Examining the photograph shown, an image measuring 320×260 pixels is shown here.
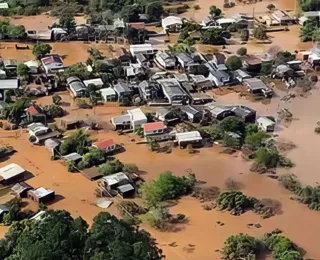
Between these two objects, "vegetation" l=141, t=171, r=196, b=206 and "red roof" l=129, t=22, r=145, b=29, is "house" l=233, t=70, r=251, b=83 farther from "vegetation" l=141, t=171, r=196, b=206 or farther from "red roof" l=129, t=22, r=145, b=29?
"vegetation" l=141, t=171, r=196, b=206

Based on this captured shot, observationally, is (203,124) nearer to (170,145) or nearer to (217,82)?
(170,145)

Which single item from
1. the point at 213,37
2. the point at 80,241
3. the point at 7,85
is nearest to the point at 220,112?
the point at 213,37

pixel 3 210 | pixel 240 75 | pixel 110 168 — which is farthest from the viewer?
pixel 240 75

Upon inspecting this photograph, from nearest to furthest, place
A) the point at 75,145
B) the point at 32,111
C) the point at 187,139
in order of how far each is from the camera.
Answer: the point at 75,145
the point at 187,139
the point at 32,111

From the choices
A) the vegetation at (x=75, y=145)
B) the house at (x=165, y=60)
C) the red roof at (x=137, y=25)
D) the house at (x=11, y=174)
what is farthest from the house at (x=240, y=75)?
the house at (x=11, y=174)

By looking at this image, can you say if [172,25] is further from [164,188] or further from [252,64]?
[164,188]

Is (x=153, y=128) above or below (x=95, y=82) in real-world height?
below
